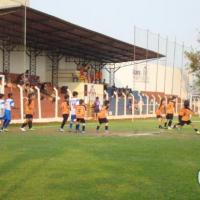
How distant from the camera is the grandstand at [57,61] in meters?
34.4

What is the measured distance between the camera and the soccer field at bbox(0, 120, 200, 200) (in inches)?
332

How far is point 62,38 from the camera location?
1671 inches

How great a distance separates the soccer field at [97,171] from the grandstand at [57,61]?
621 inches

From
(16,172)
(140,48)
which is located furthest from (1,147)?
(140,48)

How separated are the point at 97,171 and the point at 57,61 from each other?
4007 centimetres

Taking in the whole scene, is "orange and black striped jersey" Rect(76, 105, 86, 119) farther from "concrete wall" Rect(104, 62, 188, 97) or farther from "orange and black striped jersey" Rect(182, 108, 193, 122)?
"concrete wall" Rect(104, 62, 188, 97)

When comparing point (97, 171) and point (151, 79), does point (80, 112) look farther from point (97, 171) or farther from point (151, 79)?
point (151, 79)

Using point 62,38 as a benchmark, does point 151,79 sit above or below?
below

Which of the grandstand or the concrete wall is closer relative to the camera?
the grandstand

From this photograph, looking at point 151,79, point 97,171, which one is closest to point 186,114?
point 97,171

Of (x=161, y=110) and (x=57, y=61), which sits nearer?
(x=161, y=110)

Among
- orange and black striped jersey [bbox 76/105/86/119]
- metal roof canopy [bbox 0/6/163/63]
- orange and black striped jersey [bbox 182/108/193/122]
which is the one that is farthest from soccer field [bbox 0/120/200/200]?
metal roof canopy [bbox 0/6/163/63]

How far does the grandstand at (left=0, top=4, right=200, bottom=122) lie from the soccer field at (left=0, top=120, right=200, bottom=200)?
1578 cm

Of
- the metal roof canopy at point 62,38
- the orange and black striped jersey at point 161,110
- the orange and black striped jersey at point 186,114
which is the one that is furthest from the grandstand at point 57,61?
the orange and black striped jersey at point 186,114
